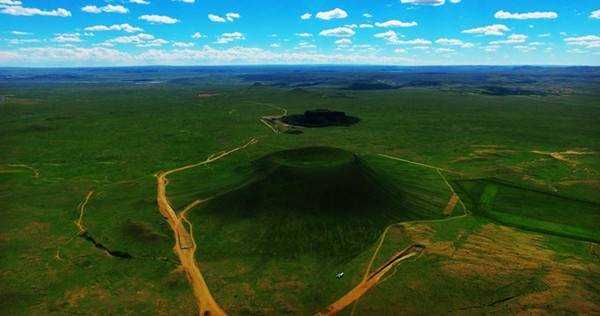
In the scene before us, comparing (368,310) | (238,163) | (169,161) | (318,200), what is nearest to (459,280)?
(368,310)

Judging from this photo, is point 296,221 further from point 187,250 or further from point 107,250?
point 107,250

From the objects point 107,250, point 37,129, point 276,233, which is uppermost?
point 37,129

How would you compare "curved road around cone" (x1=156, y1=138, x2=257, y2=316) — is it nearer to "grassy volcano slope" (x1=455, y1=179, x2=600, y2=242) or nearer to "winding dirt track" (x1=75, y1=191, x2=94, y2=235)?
"winding dirt track" (x1=75, y1=191, x2=94, y2=235)

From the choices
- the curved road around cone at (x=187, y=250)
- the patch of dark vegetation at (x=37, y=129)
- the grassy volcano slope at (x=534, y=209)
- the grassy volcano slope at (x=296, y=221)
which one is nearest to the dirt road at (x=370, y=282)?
the grassy volcano slope at (x=296, y=221)

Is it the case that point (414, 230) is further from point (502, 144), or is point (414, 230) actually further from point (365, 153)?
point (502, 144)

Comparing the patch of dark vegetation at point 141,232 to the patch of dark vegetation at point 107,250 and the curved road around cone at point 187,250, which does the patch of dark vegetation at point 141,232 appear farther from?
Answer: the patch of dark vegetation at point 107,250

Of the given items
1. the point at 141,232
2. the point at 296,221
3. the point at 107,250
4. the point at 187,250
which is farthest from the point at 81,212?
the point at 296,221
